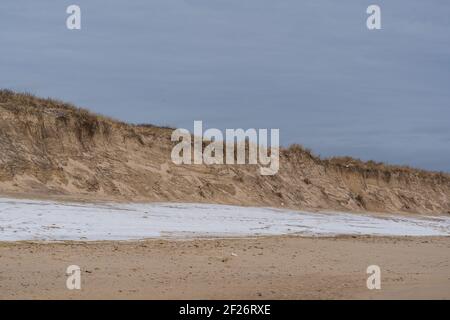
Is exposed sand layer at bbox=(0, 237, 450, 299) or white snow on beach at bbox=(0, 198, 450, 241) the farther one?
white snow on beach at bbox=(0, 198, 450, 241)

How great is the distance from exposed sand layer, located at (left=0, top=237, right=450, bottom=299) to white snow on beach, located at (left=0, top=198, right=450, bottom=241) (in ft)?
4.15

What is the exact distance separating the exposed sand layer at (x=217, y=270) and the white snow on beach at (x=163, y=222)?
4.15 ft

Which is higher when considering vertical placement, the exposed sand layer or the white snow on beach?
the white snow on beach

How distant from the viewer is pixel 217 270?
12.0 meters

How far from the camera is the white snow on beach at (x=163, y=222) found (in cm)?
1533

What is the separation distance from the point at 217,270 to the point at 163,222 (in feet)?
21.8

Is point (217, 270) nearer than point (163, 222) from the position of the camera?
Yes

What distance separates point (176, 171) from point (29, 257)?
600 inches

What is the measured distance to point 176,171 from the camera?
88.6 ft

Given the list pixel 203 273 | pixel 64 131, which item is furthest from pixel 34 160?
pixel 203 273

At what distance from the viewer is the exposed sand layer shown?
9.98 meters

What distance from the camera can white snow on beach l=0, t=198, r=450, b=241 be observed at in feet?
50.3
